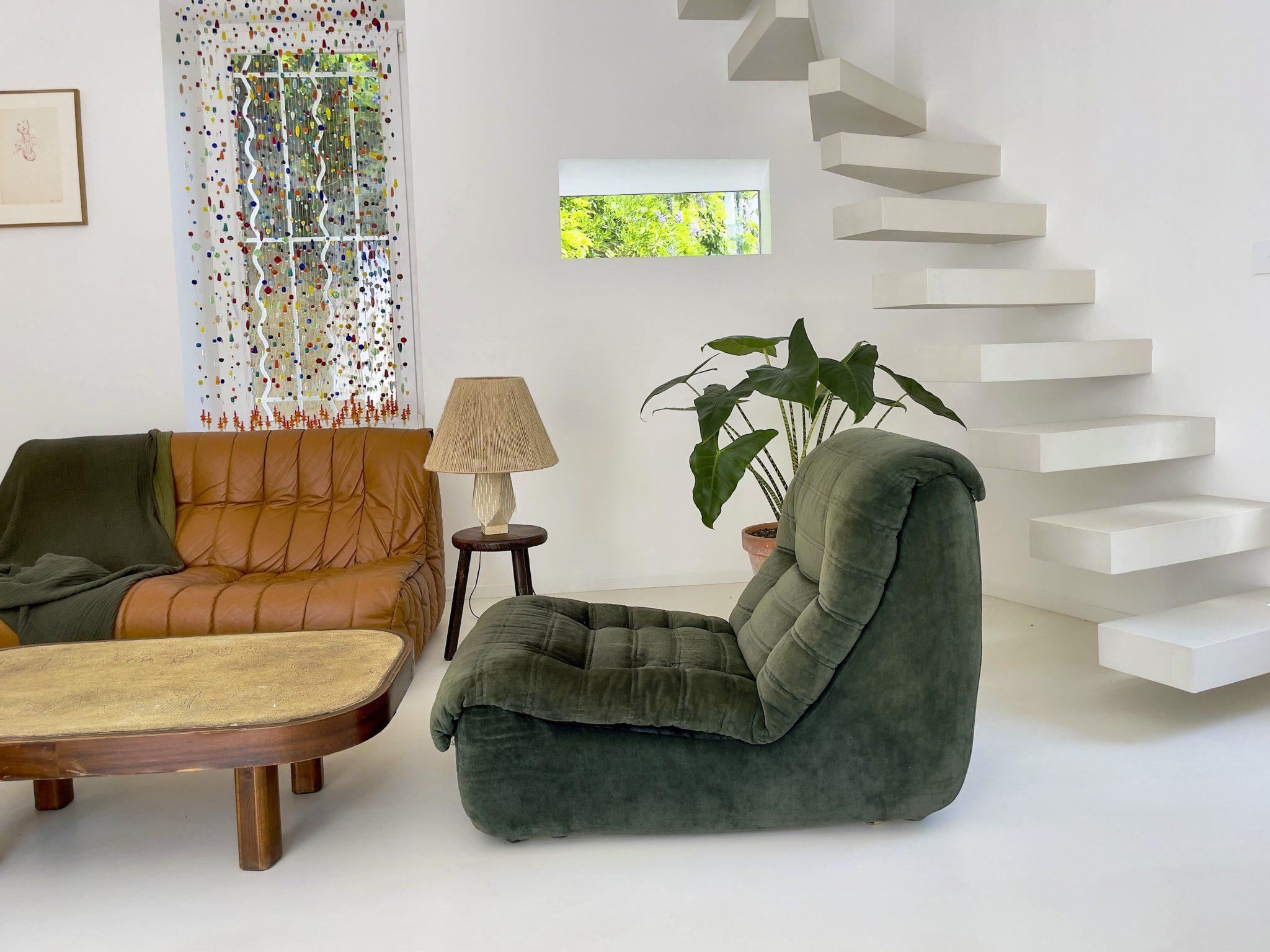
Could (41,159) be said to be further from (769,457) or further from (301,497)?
(769,457)

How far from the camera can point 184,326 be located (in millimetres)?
4148

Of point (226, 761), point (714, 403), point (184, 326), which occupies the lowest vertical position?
point (226, 761)

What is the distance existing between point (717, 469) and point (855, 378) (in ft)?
1.69

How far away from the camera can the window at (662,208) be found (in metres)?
4.40

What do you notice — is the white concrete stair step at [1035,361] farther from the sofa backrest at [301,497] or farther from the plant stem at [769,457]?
the sofa backrest at [301,497]

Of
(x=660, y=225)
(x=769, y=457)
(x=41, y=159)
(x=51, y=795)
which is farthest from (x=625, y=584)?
(x=41, y=159)

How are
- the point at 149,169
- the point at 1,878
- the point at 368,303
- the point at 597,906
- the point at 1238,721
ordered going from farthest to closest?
the point at 368,303 → the point at 149,169 → the point at 1238,721 → the point at 1,878 → the point at 597,906

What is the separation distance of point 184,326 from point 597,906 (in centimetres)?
324

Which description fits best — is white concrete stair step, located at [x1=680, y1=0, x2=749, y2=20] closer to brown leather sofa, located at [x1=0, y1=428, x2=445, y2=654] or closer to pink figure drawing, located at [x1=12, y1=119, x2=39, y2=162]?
brown leather sofa, located at [x1=0, y1=428, x2=445, y2=654]

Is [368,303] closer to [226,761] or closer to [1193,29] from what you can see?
[226,761]

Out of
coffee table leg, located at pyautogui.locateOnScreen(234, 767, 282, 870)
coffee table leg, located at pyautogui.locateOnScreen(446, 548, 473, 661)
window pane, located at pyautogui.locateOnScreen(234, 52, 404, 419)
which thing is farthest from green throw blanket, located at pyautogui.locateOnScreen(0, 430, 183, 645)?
coffee table leg, located at pyautogui.locateOnScreen(234, 767, 282, 870)

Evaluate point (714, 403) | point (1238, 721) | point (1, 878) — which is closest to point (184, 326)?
point (714, 403)

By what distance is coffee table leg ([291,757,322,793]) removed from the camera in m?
2.34

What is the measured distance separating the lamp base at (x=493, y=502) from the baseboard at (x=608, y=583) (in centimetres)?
91
